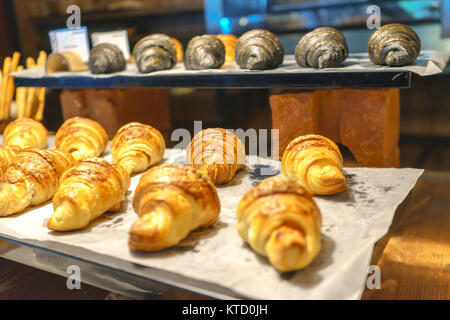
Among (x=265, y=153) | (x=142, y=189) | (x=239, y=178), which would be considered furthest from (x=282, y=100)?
(x=142, y=189)

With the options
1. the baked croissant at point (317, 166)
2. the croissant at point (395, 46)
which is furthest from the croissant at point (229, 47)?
the baked croissant at point (317, 166)

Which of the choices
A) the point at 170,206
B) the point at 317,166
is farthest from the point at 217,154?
the point at 170,206

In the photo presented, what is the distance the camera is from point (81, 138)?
154 cm

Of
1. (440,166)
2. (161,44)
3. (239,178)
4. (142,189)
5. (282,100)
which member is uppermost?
(161,44)

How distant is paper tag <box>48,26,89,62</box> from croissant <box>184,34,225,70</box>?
0.64m

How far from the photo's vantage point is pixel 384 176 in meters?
1.25

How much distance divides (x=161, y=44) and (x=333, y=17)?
142cm

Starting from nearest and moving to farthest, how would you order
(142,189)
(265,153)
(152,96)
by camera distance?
(142,189), (265,153), (152,96)

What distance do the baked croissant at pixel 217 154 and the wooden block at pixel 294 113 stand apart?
224 millimetres

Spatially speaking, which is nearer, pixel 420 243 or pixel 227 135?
pixel 420 243

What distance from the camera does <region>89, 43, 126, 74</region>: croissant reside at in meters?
1.76

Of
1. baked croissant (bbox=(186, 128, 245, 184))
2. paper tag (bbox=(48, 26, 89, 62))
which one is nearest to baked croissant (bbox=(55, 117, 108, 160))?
baked croissant (bbox=(186, 128, 245, 184))

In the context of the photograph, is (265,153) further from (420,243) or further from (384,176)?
(420,243)

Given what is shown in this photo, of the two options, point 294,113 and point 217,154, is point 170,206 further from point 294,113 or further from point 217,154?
point 294,113
